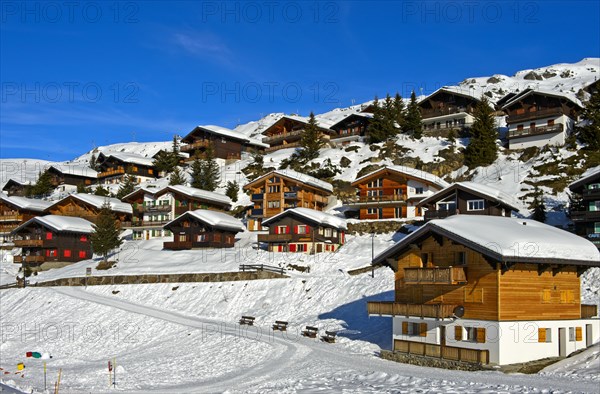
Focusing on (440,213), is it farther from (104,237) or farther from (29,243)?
(29,243)

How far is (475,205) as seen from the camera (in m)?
63.5

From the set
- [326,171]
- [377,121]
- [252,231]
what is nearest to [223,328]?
[252,231]

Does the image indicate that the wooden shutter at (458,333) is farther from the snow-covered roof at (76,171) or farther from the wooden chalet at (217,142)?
the snow-covered roof at (76,171)

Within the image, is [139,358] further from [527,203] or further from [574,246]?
[527,203]

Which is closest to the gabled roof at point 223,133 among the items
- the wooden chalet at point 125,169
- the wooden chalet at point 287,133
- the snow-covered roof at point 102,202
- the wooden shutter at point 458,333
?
the wooden chalet at point 287,133

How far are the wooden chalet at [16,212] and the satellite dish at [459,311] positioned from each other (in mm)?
82013

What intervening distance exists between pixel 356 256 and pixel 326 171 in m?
34.8

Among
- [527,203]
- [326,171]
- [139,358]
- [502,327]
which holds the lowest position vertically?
[139,358]

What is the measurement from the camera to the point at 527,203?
69.9 m

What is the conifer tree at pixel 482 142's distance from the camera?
86.5 m

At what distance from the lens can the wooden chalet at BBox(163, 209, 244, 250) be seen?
249 feet

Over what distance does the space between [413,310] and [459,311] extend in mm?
2610

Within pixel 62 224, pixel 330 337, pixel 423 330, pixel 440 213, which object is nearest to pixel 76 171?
pixel 62 224

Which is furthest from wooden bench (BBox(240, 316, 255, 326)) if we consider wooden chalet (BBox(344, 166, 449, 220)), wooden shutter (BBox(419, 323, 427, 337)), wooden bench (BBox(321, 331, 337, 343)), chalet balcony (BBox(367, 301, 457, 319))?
wooden chalet (BBox(344, 166, 449, 220))
